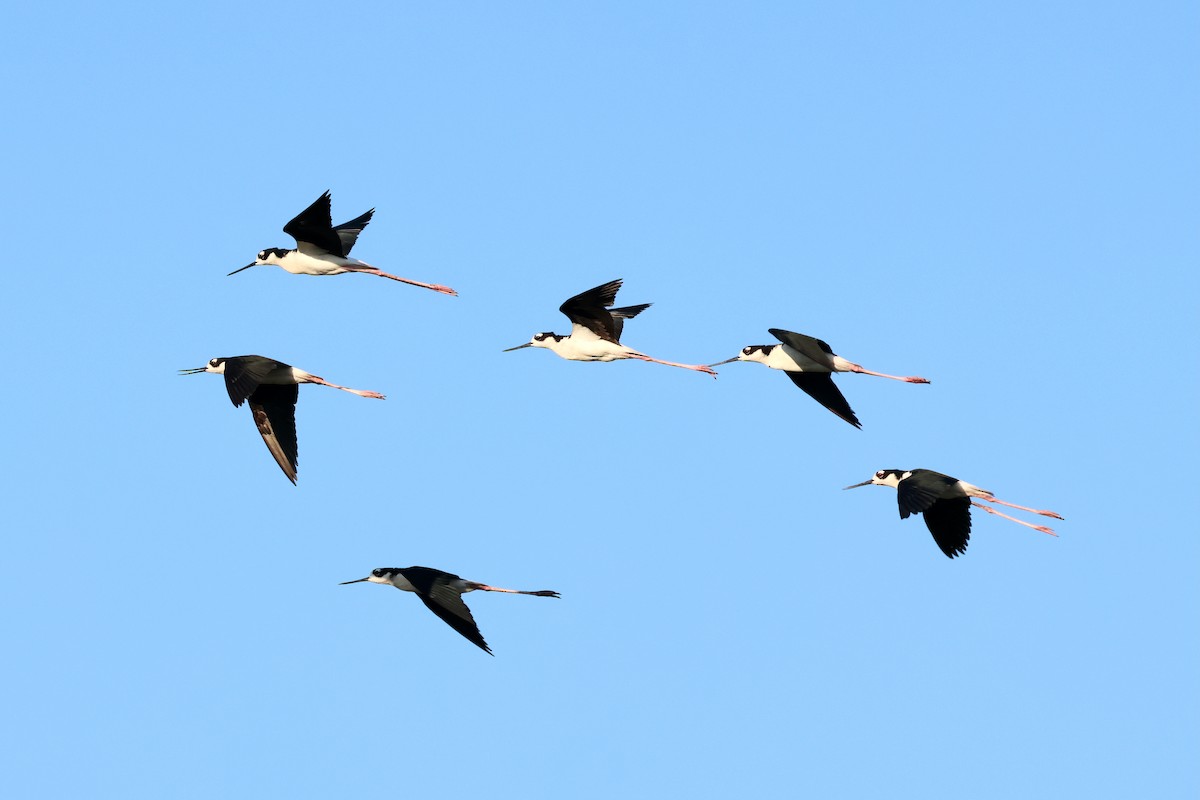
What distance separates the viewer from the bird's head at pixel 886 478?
18.1m

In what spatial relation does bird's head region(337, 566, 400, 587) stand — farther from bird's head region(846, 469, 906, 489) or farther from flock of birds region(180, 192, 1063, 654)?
bird's head region(846, 469, 906, 489)

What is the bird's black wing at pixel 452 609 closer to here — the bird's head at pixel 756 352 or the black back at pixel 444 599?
the black back at pixel 444 599

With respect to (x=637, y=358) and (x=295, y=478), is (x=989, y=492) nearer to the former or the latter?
(x=637, y=358)

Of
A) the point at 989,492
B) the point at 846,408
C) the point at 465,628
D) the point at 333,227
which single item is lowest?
the point at 465,628

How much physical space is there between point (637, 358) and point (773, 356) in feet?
5.55

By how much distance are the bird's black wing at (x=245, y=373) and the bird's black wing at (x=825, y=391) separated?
202 inches

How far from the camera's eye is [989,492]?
53.8 feet

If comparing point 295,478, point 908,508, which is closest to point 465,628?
point 295,478

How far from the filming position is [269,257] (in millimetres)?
17656

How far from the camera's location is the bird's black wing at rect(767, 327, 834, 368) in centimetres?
1688

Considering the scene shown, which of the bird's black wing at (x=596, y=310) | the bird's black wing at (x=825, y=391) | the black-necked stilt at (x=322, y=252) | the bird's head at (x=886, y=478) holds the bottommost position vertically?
the bird's head at (x=886, y=478)

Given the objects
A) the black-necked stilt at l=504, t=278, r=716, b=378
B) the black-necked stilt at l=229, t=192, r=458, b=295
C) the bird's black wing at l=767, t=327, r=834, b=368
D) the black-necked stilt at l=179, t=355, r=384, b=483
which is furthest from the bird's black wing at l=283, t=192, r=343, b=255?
the bird's black wing at l=767, t=327, r=834, b=368

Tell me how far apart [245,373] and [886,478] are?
6.56 meters

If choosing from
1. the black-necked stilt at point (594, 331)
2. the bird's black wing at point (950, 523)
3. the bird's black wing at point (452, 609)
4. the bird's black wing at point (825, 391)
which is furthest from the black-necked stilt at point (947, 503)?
the bird's black wing at point (452, 609)
